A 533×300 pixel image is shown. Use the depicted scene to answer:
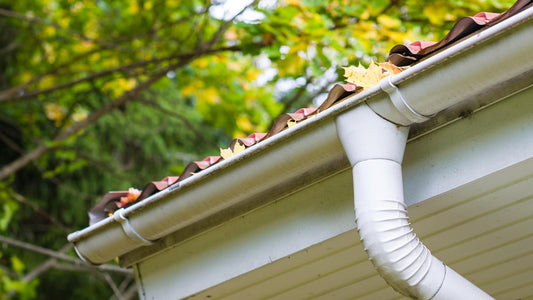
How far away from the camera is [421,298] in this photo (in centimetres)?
160

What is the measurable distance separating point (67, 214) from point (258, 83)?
2988 millimetres

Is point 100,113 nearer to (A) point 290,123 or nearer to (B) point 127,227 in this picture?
(B) point 127,227

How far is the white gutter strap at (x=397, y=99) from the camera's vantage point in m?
1.68

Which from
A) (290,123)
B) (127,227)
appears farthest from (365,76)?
(127,227)

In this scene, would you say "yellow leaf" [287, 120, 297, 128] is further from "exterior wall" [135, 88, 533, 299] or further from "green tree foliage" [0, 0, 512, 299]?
"green tree foliage" [0, 0, 512, 299]

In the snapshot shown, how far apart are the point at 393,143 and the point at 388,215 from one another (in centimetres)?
22

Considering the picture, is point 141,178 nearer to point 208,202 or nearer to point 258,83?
point 258,83

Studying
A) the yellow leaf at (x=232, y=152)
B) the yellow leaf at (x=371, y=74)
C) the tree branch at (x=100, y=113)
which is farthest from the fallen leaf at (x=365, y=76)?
the tree branch at (x=100, y=113)

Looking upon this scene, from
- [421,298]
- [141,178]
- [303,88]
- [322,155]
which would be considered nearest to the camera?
[421,298]

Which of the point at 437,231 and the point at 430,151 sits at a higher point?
the point at 430,151

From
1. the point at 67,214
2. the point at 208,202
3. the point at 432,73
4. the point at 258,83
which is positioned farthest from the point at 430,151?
the point at 67,214

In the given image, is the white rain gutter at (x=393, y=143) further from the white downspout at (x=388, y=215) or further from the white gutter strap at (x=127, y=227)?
the white gutter strap at (x=127, y=227)

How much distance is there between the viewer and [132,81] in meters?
8.12

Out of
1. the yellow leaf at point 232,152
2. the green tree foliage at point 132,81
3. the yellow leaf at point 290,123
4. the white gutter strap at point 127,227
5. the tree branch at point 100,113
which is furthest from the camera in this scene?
the tree branch at point 100,113
